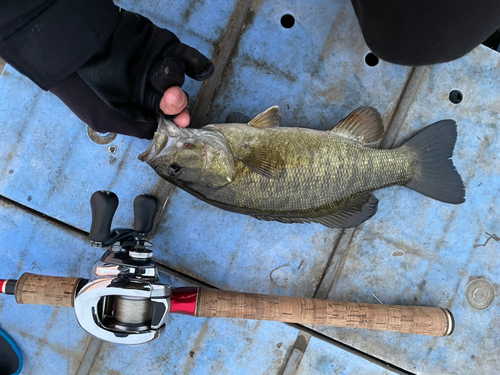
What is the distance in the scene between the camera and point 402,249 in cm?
208

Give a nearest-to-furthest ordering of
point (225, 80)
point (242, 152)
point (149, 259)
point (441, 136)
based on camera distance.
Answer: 1. point (149, 259)
2. point (242, 152)
3. point (441, 136)
4. point (225, 80)

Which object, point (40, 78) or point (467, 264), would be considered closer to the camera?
point (40, 78)

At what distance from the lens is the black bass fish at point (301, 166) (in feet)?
5.45

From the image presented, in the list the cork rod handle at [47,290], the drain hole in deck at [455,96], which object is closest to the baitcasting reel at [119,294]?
the cork rod handle at [47,290]

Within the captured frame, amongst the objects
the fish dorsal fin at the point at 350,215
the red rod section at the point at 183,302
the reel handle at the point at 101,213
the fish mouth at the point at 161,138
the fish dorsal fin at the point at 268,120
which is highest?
the fish dorsal fin at the point at 268,120

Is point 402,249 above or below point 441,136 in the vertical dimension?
below

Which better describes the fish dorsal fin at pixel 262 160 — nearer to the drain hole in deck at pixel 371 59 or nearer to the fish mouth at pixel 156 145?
the fish mouth at pixel 156 145

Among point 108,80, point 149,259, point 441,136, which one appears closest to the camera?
point 108,80

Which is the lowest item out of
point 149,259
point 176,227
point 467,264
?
point 176,227

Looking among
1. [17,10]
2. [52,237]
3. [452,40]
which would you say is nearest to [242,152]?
[17,10]

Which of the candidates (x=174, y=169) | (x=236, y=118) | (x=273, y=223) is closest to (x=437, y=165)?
(x=273, y=223)

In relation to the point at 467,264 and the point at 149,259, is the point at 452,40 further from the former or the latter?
the point at 149,259

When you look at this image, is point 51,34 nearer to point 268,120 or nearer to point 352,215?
point 268,120

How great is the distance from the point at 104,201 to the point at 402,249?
1846 millimetres
